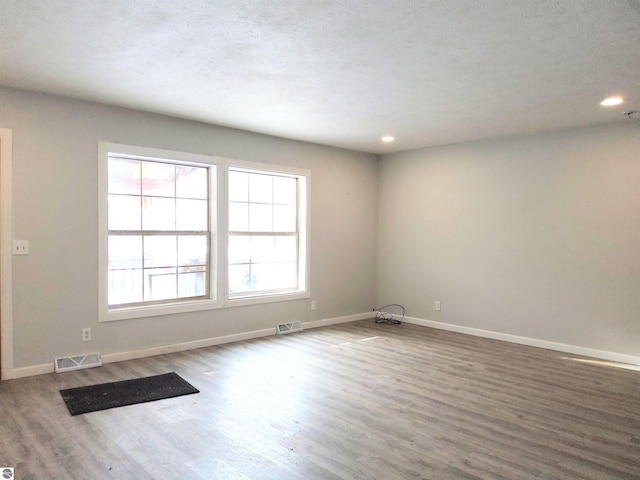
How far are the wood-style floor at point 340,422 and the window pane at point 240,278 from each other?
97 cm

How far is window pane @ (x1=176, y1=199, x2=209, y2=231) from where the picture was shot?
5.07 m

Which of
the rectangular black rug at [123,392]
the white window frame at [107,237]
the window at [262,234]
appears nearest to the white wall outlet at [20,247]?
the white window frame at [107,237]

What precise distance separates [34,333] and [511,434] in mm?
3970

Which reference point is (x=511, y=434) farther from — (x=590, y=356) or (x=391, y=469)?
(x=590, y=356)

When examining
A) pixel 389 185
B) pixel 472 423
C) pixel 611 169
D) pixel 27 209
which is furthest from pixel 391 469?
pixel 389 185

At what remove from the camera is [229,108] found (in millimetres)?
4480

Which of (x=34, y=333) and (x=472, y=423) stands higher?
(x=34, y=333)

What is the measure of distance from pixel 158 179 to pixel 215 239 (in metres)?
0.91

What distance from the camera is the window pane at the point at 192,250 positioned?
508 cm

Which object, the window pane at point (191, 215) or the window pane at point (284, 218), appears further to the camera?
the window pane at point (284, 218)

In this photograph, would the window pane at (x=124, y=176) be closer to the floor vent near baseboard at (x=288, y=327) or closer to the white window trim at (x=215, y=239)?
the white window trim at (x=215, y=239)

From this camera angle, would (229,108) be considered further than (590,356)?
No

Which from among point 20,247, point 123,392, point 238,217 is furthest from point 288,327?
point 20,247

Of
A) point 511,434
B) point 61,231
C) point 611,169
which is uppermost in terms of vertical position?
point 611,169
